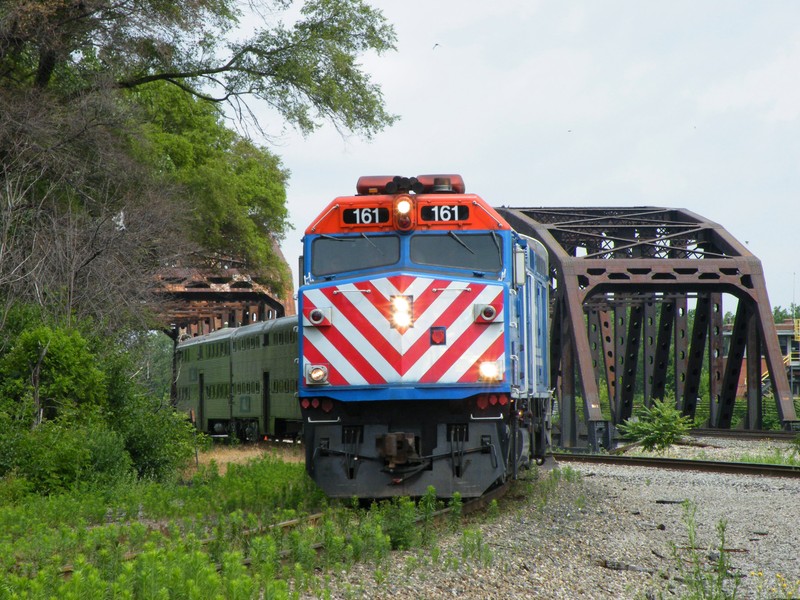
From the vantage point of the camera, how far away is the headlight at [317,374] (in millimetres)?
11281

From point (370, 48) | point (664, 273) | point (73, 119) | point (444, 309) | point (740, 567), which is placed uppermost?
point (370, 48)

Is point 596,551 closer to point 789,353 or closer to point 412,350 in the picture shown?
point 412,350

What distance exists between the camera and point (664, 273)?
2962 centimetres

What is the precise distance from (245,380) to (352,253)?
15.6m

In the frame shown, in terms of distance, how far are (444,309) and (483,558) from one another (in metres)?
3.25

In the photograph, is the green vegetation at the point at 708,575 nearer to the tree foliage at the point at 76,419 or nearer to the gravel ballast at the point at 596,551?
the gravel ballast at the point at 596,551

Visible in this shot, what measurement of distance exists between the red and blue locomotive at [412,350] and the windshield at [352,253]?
0.01m

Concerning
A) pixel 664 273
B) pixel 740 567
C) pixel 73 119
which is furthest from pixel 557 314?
pixel 740 567

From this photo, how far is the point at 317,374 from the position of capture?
1128cm

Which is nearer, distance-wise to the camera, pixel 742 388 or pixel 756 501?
pixel 756 501

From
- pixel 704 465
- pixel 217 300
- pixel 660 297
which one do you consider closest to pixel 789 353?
pixel 660 297

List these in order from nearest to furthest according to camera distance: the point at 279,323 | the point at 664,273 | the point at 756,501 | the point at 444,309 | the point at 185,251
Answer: the point at 444,309 → the point at 756,501 → the point at 279,323 → the point at 185,251 → the point at 664,273

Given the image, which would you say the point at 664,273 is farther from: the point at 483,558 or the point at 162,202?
the point at 483,558

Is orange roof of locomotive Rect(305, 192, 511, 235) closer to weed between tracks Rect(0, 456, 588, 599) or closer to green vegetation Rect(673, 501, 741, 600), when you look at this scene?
weed between tracks Rect(0, 456, 588, 599)
